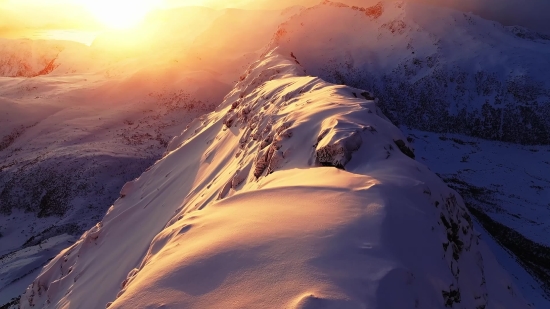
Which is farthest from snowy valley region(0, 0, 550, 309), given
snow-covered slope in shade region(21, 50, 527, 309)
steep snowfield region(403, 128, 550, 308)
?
steep snowfield region(403, 128, 550, 308)

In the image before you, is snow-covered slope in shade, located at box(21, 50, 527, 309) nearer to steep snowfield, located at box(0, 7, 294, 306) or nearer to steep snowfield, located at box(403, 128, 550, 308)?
steep snowfield, located at box(0, 7, 294, 306)

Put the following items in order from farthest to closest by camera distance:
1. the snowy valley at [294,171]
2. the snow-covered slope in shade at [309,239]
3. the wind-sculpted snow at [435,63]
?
the wind-sculpted snow at [435,63] < the snowy valley at [294,171] < the snow-covered slope in shade at [309,239]

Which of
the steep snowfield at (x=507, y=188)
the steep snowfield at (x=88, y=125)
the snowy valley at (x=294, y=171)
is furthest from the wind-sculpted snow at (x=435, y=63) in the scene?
the steep snowfield at (x=88, y=125)

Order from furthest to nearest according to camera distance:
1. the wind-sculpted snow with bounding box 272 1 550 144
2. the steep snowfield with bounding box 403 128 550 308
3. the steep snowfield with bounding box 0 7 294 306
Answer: the wind-sculpted snow with bounding box 272 1 550 144, the steep snowfield with bounding box 0 7 294 306, the steep snowfield with bounding box 403 128 550 308

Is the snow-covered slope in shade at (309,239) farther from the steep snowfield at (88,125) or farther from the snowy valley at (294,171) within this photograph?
the steep snowfield at (88,125)

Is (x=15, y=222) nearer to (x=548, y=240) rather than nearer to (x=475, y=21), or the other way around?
(x=548, y=240)

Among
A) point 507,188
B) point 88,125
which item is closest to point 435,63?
point 507,188

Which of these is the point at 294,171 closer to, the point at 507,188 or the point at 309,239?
the point at 309,239
